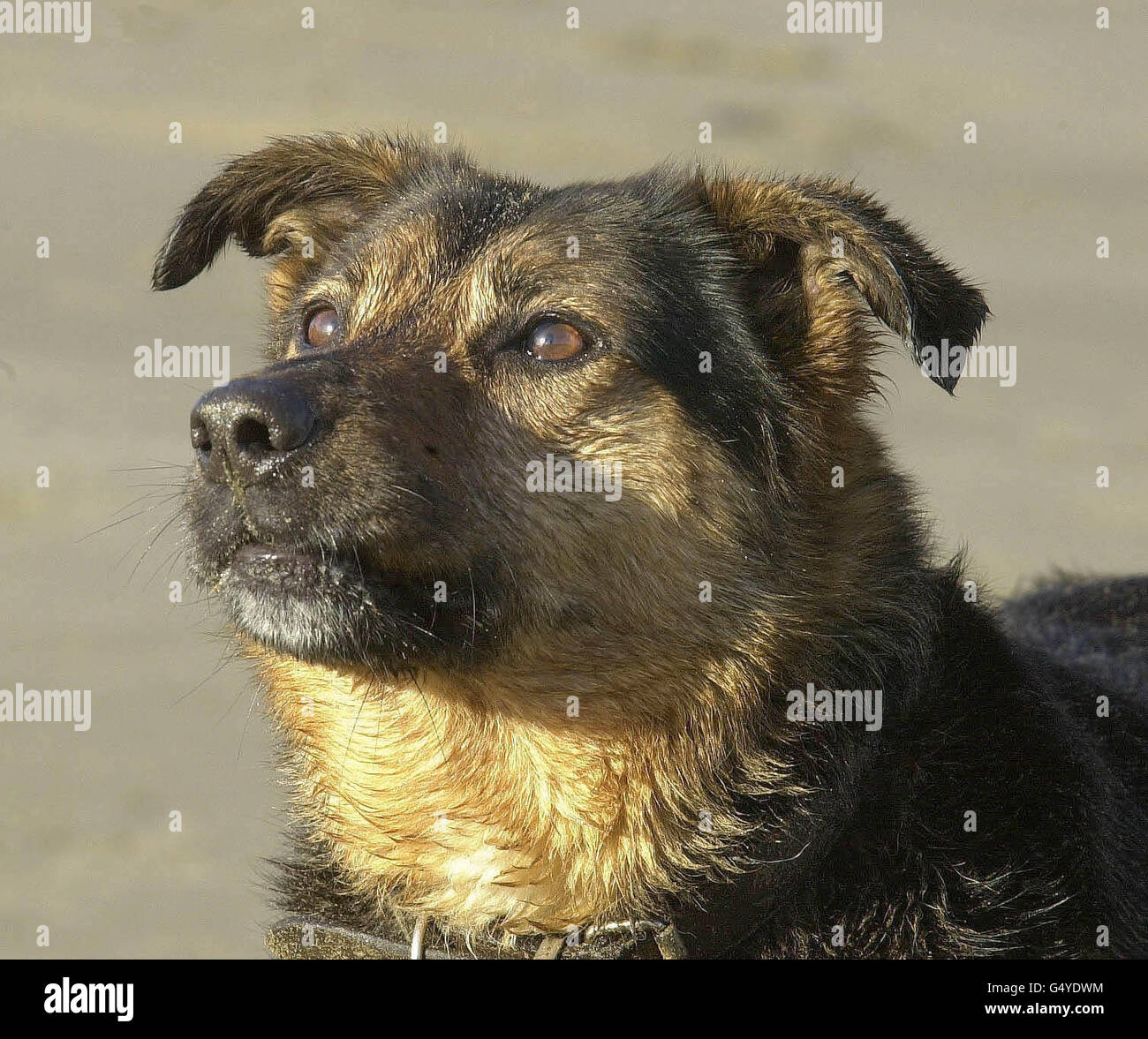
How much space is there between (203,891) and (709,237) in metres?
3.56

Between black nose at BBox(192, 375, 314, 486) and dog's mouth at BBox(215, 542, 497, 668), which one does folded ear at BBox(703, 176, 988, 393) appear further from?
black nose at BBox(192, 375, 314, 486)

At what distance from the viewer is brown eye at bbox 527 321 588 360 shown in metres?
4.57

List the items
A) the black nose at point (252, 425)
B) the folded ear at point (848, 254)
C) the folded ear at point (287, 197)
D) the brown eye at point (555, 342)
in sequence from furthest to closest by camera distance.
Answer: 1. the folded ear at point (287, 197)
2. the brown eye at point (555, 342)
3. the folded ear at point (848, 254)
4. the black nose at point (252, 425)

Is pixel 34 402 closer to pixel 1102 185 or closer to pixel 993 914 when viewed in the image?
pixel 993 914

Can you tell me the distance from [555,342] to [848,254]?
841 mm

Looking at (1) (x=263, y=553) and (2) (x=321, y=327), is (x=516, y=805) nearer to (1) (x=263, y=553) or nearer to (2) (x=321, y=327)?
(1) (x=263, y=553)

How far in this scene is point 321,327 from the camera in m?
Result: 5.03

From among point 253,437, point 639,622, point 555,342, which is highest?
point 555,342

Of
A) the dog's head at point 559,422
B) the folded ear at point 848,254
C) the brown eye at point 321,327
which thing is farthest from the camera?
the brown eye at point 321,327

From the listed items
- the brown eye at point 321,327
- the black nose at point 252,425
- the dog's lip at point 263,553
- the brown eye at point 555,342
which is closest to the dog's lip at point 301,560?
the dog's lip at point 263,553

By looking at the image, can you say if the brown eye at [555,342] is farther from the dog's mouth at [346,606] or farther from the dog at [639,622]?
→ the dog's mouth at [346,606]

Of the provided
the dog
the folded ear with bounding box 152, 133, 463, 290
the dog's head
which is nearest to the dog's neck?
the dog

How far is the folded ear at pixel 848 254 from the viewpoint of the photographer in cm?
425

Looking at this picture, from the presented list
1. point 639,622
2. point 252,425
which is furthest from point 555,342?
point 252,425
